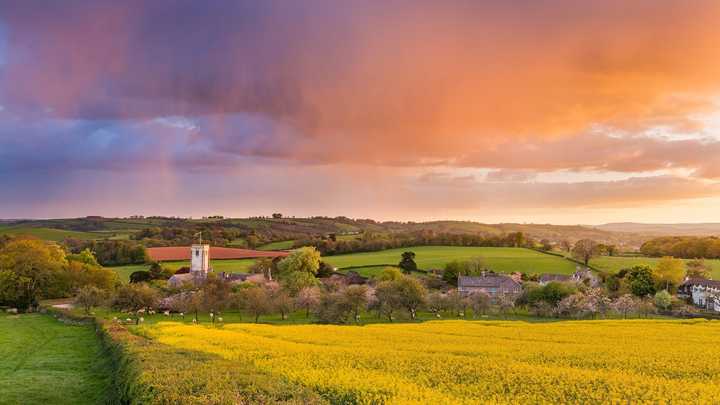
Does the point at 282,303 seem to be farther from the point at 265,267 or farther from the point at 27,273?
the point at 265,267

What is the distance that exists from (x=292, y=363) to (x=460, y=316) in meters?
56.8

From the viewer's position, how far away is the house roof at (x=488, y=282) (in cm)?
10712

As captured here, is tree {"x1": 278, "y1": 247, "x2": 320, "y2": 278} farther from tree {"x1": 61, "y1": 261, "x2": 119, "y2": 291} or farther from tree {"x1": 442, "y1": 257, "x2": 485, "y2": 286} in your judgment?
tree {"x1": 442, "y1": 257, "x2": 485, "y2": 286}

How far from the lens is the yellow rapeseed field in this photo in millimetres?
18297

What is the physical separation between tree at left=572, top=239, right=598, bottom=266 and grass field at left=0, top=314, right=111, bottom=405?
113761 mm

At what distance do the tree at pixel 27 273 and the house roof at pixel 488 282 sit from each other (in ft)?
236

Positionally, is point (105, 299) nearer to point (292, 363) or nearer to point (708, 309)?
point (292, 363)

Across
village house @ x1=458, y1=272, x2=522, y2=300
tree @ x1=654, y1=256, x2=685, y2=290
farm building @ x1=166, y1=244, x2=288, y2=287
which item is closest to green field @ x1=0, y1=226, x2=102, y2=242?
farm building @ x1=166, y1=244, x2=288, y2=287

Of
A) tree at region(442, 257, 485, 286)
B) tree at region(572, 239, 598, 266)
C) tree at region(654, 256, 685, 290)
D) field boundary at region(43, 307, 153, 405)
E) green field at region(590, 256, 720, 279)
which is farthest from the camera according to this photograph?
tree at region(572, 239, 598, 266)

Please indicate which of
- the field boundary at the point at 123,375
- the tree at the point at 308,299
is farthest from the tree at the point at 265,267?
the field boundary at the point at 123,375

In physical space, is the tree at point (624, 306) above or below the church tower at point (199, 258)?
below

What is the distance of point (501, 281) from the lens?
10850 cm

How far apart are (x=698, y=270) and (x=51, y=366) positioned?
12456 cm

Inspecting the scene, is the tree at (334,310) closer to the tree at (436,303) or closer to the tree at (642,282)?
the tree at (436,303)
